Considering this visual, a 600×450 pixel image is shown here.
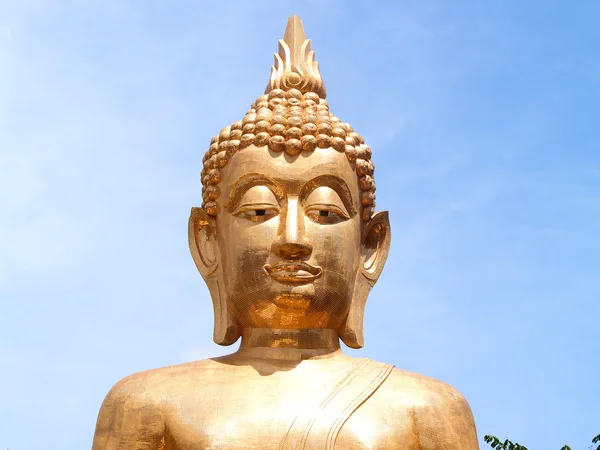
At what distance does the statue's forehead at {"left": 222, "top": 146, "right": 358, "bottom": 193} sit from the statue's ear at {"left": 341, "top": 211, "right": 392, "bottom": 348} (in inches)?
23.0

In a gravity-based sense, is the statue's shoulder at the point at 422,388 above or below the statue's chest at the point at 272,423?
above

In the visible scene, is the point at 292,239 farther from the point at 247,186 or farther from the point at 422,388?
the point at 422,388

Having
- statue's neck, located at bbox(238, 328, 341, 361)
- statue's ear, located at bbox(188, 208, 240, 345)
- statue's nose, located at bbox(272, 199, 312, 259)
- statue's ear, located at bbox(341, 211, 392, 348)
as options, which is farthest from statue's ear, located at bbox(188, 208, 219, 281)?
statue's ear, located at bbox(341, 211, 392, 348)

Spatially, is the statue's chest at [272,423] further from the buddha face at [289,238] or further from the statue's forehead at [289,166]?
the statue's forehead at [289,166]

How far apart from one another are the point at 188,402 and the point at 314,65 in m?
3.41

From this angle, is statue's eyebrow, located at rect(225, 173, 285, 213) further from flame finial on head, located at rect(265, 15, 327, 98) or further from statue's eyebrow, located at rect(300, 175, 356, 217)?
flame finial on head, located at rect(265, 15, 327, 98)

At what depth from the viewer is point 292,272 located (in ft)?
30.5

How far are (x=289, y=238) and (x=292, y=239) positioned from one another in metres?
0.03

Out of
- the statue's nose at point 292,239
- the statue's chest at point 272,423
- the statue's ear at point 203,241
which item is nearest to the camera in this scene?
the statue's chest at point 272,423

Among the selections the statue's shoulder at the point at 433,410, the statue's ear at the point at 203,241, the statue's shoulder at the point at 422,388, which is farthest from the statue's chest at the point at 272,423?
the statue's ear at the point at 203,241

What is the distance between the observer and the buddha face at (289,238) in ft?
30.5

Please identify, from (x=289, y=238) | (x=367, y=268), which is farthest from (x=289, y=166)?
(x=367, y=268)

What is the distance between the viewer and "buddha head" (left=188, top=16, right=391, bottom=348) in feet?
30.7

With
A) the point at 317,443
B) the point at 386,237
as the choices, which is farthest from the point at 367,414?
the point at 386,237
